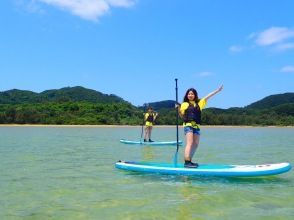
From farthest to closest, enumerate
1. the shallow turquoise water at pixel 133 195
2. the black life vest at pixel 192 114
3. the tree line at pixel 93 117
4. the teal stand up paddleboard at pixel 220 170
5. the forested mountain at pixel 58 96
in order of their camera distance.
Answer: the forested mountain at pixel 58 96, the tree line at pixel 93 117, the black life vest at pixel 192 114, the teal stand up paddleboard at pixel 220 170, the shallow turquoise water at pixel 133 195

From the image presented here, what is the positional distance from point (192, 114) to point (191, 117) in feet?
0.26

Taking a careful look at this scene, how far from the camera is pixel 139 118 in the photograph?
79.6 meters

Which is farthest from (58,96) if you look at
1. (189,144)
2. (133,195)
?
(133,195)

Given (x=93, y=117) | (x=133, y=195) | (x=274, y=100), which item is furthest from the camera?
(x=274, y=100)

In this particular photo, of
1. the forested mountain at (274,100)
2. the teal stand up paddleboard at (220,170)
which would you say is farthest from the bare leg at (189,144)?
the forested mountain at (274,100)

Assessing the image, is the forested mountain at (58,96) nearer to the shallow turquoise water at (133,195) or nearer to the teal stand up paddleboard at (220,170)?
the teal stand up paddleboard at (220,170)

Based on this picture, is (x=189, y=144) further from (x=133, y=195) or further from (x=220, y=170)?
(x=133, y=195)

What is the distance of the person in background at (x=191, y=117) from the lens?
10.7m

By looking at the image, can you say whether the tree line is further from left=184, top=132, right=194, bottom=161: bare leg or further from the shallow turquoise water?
left=184, top=132, right=194, bottom=161: bare leg

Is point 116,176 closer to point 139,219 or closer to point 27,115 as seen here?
point 139,219

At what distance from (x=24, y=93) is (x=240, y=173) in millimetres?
136060

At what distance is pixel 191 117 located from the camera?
35.2 feet

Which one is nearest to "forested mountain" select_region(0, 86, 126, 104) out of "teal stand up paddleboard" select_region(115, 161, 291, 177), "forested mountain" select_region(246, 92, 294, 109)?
"forested mountain" select_region(246, 92, 294, 109)

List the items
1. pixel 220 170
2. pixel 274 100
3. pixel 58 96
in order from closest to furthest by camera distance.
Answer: pixel 220 170, pixel 58 96, pixel 274 100
